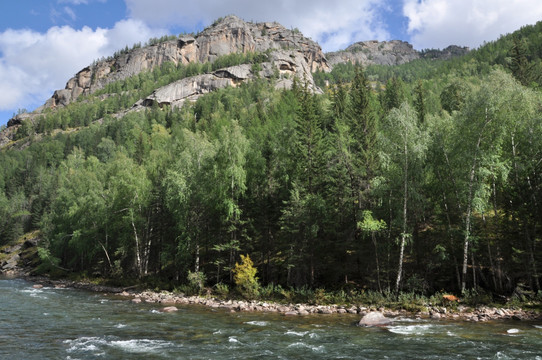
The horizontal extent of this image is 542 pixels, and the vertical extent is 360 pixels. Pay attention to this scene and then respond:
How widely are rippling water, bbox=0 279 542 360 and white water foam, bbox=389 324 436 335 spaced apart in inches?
2.0

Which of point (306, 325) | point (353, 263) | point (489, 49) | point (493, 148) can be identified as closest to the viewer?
point (306, 325)

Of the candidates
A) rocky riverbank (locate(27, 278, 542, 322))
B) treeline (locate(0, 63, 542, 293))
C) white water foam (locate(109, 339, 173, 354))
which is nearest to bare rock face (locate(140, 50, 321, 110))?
treeline (locate(0, 63, 542, 293))

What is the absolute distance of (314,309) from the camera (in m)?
25.6

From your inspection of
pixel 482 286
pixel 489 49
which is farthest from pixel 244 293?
pixel 489 49

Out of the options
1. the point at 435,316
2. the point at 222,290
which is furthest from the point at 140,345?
the point at 435,316

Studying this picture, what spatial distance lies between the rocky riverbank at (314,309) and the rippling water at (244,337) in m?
1.47

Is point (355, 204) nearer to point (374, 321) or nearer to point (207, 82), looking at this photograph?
point (374, 321)

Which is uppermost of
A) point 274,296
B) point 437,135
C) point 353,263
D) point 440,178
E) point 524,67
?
point 524,67

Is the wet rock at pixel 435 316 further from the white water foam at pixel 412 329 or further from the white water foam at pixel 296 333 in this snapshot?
the white water foam at pixel 296 333

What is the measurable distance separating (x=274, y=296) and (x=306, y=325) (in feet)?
32.5

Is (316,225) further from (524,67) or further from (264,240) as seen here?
(524,67)

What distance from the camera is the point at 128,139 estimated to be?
120438mm

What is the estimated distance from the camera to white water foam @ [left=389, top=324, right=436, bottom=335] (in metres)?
17.8

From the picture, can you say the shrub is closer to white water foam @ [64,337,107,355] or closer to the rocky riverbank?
the rocky riverbank
